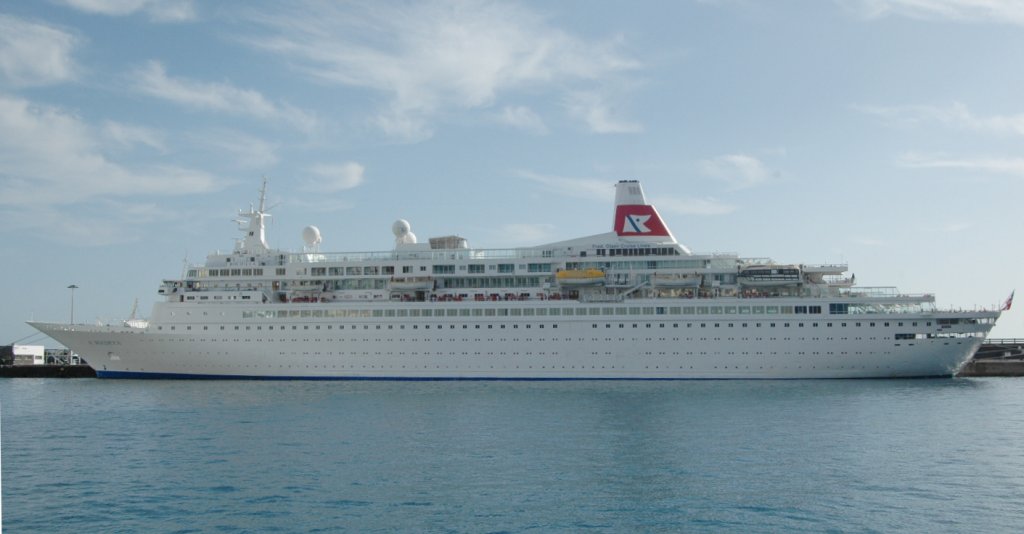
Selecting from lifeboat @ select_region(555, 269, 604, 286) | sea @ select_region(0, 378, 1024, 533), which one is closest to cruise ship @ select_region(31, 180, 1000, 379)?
lifeboat @ select_region(555, 269, 604, 286)

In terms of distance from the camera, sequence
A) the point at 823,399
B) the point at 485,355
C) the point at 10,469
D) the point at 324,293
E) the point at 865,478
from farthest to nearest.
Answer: the point at 324,293
the point at 485,355
the point at 823,399
the point at 10,469
the point at 865,478

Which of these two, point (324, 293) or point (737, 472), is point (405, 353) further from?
point (737, 472)

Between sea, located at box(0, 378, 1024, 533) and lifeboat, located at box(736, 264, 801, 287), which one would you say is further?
lifeboat, located at box(736, 264, 801, 287)

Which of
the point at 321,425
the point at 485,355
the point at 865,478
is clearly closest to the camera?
the point at 865,478

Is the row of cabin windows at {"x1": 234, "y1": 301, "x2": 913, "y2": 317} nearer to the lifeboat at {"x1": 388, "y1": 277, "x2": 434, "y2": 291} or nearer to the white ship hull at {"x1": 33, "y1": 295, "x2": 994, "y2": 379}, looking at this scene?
the white ship hull at {"x1": 33, "y1": 295, "x2": 994, "y2": 379}

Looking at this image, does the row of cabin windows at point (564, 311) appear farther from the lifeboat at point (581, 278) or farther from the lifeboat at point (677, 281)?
the lifeboat at point (677, 281)

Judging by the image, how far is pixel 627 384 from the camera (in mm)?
40062

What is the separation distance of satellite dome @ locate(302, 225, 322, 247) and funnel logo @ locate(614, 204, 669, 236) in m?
18.5

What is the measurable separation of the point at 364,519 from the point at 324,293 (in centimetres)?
3280

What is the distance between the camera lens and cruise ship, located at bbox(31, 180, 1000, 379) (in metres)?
41.1

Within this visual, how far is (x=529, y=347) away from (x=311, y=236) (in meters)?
16.3

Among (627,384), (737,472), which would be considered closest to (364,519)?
(737,472)

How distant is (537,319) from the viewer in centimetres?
4300

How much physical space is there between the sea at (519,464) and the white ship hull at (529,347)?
7141mm
